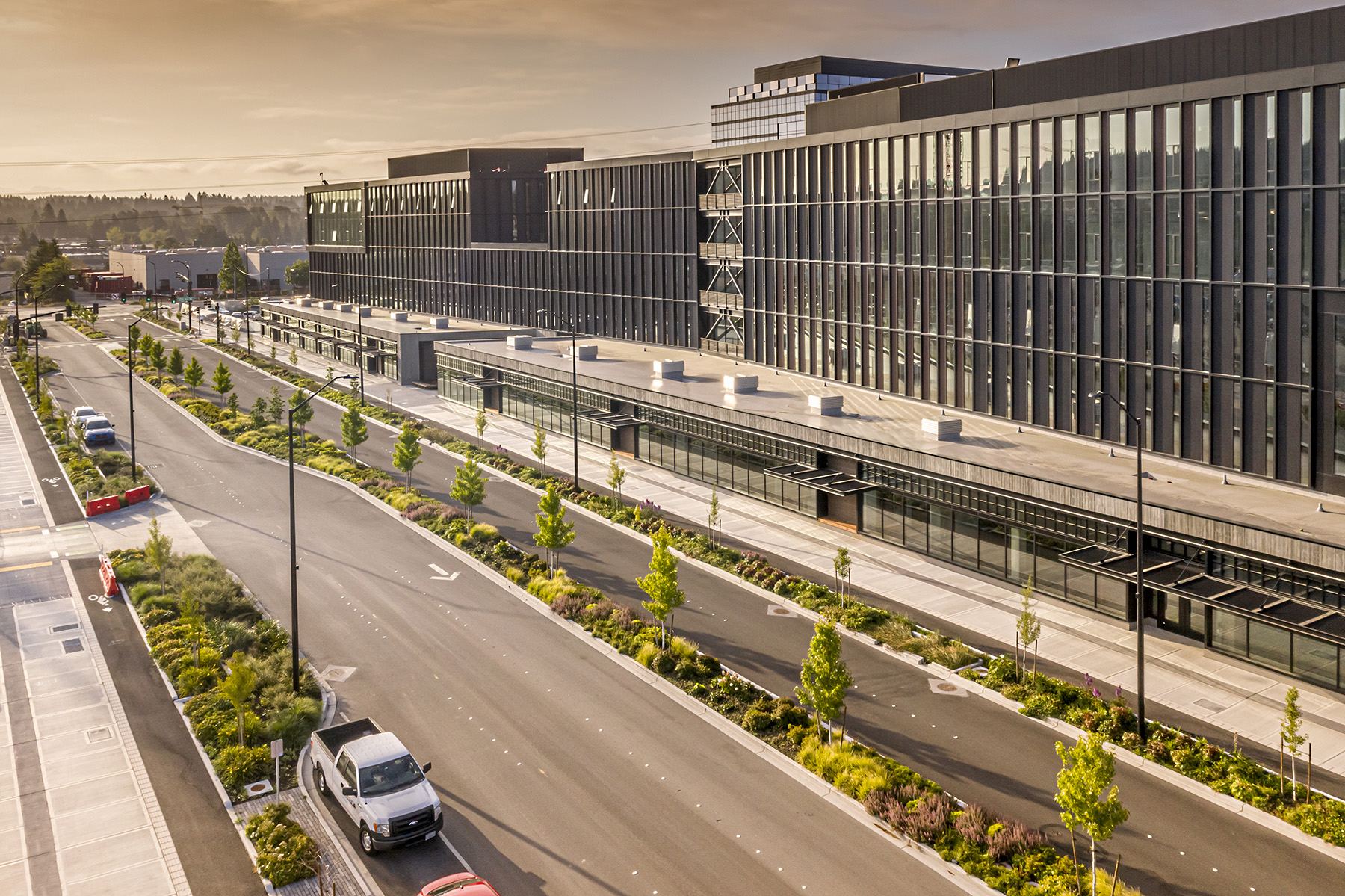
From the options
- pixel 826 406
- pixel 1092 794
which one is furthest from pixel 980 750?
pixel 826 406

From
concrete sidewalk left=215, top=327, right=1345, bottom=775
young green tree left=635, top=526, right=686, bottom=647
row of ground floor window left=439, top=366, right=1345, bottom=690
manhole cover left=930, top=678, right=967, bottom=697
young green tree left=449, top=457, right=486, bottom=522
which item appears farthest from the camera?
young green tree left=449, top=457, right=486, bottom=522

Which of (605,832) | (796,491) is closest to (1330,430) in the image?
(796,491)

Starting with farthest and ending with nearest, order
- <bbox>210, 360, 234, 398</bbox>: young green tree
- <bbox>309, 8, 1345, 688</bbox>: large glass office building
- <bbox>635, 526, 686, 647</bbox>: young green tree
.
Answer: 1. <bbox>210, 360, 234, 398</bbox>: young green tree
2. <bbox>309, 8, 1345, 688</bbox>: large glass office building
3. <bbox>635, 526, 686, 647</bbox>: young green tree

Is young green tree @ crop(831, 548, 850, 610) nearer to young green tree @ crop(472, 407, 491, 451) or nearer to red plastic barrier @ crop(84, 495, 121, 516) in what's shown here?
young green tree @ crop(472, 407, 491, 451)

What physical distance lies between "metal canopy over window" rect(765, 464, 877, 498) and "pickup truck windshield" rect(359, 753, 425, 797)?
2612cm

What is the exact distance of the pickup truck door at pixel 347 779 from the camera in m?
24.8

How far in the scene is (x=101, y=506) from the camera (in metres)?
54.7

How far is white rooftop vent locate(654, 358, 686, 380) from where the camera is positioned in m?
67.4

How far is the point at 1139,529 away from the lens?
29641mm

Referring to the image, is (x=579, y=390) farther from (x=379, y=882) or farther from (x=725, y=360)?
(x=379, y=882)

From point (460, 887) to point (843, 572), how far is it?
23474 millimetres

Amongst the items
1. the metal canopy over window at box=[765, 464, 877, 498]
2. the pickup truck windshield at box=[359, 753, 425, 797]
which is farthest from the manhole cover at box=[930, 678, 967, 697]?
the pickup truck windshield at box=[359, 753, 425, 797]

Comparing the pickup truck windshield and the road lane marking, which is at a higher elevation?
the road lane marking

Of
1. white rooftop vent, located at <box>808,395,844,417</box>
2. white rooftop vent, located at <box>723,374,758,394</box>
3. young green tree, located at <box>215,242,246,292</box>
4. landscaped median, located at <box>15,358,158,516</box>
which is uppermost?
young green tree, located at <box>215,242,246,292</box>
